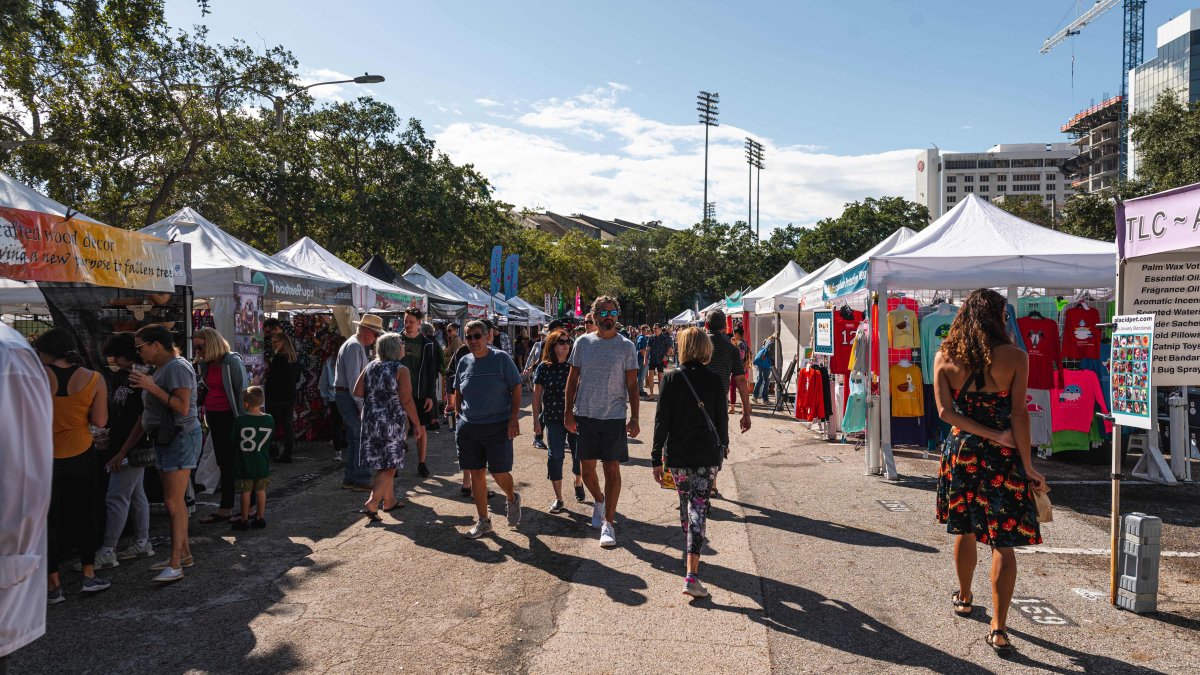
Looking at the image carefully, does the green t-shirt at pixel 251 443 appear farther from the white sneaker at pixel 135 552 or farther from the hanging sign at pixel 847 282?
the hanging sign at pixel 847 282

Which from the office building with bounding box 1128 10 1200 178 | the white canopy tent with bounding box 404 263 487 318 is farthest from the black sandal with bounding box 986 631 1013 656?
the office building with bounding box 1128 10 1200 178

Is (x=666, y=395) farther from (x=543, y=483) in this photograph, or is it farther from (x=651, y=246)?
(x=651, y=246)

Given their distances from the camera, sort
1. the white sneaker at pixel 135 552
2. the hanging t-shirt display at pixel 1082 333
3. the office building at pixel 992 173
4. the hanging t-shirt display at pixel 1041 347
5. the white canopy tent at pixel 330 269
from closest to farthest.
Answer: the white sneaker at pixel 135 552 < the hanging t-shirt display at pixel 1041 347 < the hanging t-shirt display at pixel 1082 333 < the white canopy tent at pixel 330 269 < the office building at pixel 992 173

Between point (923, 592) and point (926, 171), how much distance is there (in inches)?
6260

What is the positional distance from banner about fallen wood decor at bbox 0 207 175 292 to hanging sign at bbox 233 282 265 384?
1.58m

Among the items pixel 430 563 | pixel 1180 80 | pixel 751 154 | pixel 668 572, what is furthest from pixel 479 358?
pixel 1180 80

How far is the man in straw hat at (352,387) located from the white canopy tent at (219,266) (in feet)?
6.65

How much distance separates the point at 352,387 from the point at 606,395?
308 centimetres

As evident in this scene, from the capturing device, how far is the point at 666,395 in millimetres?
4789

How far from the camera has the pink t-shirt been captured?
854cm

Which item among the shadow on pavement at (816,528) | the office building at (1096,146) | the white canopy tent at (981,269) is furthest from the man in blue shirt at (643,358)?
the office building at (1096,146)

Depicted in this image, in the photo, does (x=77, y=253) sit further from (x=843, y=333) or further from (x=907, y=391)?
(x=843, y=333)

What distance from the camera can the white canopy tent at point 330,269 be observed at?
1196cm

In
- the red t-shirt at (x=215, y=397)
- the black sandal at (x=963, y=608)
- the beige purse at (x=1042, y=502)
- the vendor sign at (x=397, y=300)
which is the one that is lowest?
the black sandal at (x=963, y=608)
